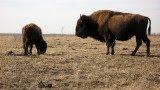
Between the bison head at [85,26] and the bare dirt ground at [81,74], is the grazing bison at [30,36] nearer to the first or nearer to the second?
the bison head at [85,26]

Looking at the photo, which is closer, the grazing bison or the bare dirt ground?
the bare dirt ground

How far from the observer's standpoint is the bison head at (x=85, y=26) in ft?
79.7

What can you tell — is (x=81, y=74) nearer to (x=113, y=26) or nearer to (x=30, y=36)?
(x=113, y=26)

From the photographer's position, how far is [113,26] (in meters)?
23.1

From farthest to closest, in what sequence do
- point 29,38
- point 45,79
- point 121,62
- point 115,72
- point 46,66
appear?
point 29,38 → point 121,62 → point 46,66 → point 115,72 → point 45,79

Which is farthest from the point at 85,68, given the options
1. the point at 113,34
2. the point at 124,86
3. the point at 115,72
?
the point at 113,34

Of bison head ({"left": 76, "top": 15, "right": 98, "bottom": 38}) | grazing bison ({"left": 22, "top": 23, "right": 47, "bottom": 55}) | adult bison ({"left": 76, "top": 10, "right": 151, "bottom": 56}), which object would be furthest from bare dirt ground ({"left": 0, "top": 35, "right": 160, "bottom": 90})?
bison head ({"left": 76, "top": 15, "right": 98, "bottom": 38})

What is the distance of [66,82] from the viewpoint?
13188 millimetres

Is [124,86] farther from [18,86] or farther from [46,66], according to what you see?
Result: [46,66]

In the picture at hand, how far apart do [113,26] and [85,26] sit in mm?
1991

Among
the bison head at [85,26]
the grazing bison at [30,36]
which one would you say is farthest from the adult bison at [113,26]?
the grazing bison at [30,36]

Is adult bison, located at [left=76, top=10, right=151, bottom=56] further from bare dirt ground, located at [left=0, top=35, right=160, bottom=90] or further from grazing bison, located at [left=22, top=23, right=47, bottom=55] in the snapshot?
bare dirt ground, located at [left=0, top=35, right=160, bottom=90]

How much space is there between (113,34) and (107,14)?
1215 millimetres

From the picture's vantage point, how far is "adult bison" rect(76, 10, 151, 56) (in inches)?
886
